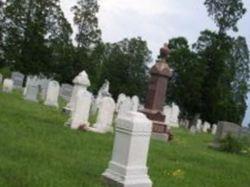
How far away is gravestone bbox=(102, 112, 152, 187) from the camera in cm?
927

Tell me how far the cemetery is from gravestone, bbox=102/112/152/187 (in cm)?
2

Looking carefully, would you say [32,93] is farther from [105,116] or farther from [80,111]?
[80,111]

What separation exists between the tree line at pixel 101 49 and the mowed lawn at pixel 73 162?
3175 centimetres

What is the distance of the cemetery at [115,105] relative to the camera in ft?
31.5

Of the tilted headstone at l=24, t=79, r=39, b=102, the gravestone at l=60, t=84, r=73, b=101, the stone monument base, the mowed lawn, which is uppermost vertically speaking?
the gravestone at l=60, t=84, r=73, b=101

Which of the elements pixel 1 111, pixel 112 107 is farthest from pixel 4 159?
pixel 112 107

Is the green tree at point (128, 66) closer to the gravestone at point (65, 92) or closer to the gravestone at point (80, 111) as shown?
the gravestone at point (65, 92)

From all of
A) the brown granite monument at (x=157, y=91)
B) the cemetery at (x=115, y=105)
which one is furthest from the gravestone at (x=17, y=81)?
the brown granite monument at (x=157, y=91)

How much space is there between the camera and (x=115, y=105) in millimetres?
22953

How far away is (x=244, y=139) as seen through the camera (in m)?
23.6

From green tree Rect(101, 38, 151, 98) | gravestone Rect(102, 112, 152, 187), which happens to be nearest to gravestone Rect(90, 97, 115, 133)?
gravestone Rect(102, 112, 152, 187)

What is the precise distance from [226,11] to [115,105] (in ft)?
87.7

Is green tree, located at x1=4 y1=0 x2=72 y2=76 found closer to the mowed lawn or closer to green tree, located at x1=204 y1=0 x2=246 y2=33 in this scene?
green tree, located at x1=204 y1=0 x2=246 y2=33

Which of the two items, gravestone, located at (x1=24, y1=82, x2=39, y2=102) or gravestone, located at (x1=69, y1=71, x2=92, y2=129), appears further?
gravestone, located at (x1=24, y1=82, x2=39, y2=102)
